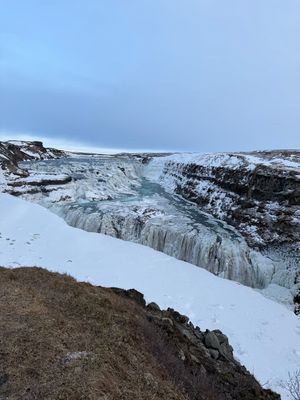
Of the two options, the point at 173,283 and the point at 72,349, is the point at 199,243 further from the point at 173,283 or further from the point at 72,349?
the point at 72,349

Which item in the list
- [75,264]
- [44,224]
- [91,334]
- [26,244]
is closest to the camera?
[91,334]

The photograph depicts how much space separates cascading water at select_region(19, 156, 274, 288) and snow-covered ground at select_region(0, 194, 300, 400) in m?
1.35

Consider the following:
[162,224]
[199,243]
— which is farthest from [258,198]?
[199,243]

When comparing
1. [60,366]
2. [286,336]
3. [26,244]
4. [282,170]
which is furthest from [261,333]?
[282,170]

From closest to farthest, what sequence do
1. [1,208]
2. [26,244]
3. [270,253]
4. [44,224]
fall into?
[26,244], [270,253], [44,224], [1,208]

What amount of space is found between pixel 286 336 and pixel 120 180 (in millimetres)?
30482

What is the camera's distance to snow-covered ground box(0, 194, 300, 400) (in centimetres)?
1220

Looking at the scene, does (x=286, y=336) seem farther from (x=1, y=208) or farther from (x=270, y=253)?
(x=1, y=208)

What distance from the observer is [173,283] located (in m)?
16.4

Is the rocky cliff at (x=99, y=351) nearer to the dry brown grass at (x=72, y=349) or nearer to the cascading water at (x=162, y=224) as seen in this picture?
the dry brown grass at (x=72, y=349)

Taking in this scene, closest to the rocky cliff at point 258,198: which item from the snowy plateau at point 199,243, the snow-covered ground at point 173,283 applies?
the snowy plateau at point 199,243

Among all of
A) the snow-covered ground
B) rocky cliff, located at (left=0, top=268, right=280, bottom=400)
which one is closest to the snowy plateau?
Result: the snow-covered ground

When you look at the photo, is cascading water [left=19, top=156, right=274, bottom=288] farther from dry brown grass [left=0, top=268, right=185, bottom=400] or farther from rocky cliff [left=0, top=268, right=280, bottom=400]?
dry brown grass [left=0, top=268, right=185, bottom=400]

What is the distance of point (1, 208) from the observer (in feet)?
79.4
